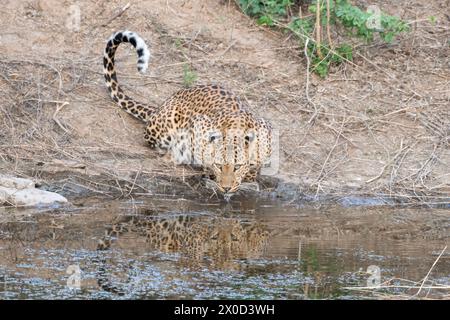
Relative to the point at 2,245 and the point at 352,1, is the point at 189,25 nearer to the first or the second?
the point at 352,1

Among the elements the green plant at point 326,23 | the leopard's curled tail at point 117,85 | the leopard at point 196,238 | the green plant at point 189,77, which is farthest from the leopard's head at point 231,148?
the green plant at point 326,23

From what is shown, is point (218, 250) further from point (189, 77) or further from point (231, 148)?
point (189, 77)

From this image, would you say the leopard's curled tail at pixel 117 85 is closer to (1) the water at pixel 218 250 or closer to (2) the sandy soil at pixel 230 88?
(2) the sandy soil at pixel 230 88

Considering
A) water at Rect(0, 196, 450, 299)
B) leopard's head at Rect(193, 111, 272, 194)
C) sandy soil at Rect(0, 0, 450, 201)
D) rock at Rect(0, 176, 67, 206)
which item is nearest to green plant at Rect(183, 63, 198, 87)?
sandy soil at Rect(0, 0, 450, 201)

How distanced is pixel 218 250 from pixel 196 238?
14.8 inches

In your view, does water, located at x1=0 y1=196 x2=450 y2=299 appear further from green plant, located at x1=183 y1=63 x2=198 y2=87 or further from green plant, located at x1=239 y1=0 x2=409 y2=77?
green plant, located at x1=239 y1=0 x2=409 y2=77

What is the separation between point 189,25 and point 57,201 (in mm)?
3798

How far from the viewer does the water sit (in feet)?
23.9

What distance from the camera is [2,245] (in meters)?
8.12

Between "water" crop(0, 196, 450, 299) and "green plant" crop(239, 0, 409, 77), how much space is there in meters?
2.65

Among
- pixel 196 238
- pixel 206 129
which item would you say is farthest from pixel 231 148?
pixel 196 238

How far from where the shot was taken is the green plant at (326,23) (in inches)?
460
